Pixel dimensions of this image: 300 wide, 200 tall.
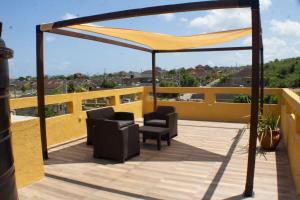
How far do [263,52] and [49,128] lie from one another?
208 inches

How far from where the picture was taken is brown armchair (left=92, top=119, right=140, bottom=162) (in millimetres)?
4770

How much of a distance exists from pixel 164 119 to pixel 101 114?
149 centimetres

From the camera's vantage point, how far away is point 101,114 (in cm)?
617

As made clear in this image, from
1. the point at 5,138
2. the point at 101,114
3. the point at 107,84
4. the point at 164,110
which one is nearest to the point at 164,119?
the point at 164,110

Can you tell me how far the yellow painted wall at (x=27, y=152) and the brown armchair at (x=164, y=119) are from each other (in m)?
2.85

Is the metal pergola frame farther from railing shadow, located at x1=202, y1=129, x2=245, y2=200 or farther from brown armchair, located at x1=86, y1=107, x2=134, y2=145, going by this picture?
brown armchair, located at x1=86, y1=107, x2=134, y2=145

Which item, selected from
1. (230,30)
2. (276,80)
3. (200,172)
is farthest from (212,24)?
(276,80)

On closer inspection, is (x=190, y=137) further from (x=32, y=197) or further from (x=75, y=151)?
(x=32, y=197)

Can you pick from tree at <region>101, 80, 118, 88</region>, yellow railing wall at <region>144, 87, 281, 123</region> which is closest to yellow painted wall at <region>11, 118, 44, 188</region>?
Result: yellow railing wall at <region>144, 87, 281, 123</region>

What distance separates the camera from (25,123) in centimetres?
381

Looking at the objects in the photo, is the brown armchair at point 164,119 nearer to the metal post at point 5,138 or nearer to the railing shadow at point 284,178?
the railing shadow at point 284,178

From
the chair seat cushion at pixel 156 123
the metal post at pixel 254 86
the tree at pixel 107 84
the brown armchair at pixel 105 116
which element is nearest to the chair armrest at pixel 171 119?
the chair seat cushion at pixel 156 123

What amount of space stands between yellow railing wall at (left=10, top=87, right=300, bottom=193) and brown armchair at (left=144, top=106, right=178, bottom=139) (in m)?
1.63

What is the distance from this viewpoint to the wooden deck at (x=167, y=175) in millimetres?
3539
